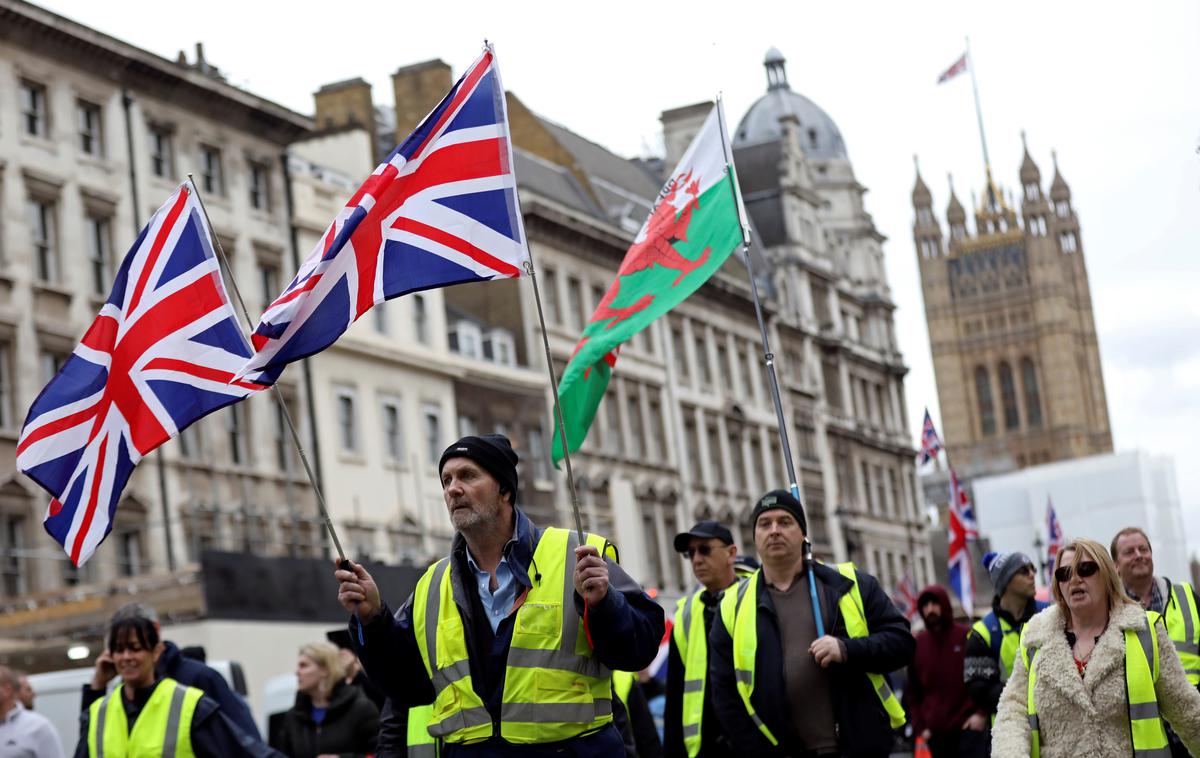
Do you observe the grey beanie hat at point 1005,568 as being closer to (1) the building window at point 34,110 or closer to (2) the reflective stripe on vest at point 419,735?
(2) the reflective stripe on vest at point 419,735

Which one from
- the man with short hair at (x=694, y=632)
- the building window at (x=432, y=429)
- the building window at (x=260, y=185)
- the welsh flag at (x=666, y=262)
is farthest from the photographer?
the building window at (x=432, y=429)

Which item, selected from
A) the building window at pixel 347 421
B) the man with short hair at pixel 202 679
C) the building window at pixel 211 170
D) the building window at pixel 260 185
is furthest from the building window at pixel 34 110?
the man with short hair at pixel 202 679

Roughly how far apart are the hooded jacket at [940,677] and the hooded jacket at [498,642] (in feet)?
22.6

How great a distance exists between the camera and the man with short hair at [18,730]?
11320 mm

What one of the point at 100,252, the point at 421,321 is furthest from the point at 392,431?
the point at 100,252

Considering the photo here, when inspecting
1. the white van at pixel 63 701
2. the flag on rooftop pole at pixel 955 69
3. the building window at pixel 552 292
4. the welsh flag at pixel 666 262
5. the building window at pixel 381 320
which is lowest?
the white van at pixel 63 701

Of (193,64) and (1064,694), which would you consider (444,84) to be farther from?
(1064,694)

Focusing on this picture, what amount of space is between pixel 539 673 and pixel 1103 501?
293ft

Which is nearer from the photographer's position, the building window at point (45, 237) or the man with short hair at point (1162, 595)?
the man with short hair at point (1162, 595)

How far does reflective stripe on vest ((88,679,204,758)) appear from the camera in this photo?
955 centimetres

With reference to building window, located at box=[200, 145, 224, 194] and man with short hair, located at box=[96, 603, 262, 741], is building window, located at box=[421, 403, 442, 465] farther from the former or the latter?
man with short hair, located at box=[96, 603, 262, 741]

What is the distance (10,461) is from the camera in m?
36.3

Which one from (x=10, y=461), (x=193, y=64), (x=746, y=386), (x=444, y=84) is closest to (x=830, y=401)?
(x=746, y=386)

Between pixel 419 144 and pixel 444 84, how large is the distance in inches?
1982
